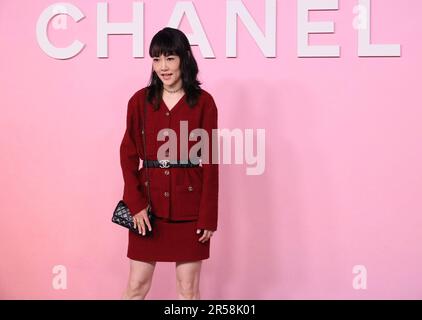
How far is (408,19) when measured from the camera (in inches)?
125

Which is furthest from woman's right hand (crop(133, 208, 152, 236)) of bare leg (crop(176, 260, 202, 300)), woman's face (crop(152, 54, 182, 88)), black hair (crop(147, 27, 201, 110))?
woman's face (crop(152, 54, 182, 88))

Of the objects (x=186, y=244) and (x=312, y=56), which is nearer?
(x=186, y=244)

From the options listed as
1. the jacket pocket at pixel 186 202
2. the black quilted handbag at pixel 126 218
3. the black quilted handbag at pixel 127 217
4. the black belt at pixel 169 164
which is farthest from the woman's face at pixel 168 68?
the black quilted handbag at pixel 126 218

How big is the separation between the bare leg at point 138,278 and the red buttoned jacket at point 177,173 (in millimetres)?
235

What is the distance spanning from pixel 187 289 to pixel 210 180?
473mm

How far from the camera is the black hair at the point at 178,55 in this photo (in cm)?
239

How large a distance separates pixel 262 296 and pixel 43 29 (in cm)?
191

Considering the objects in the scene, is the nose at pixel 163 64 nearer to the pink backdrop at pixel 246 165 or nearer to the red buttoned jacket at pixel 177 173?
the red buttoned jacket at pixel 177 173

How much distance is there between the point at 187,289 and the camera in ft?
8.18

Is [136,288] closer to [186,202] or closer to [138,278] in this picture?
[138,278]

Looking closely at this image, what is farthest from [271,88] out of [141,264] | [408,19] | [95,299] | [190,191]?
[95,299]

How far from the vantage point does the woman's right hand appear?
2.40 metres

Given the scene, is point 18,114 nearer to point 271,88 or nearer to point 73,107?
point 73,107

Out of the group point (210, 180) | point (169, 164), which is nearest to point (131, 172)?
point (169, 164)
